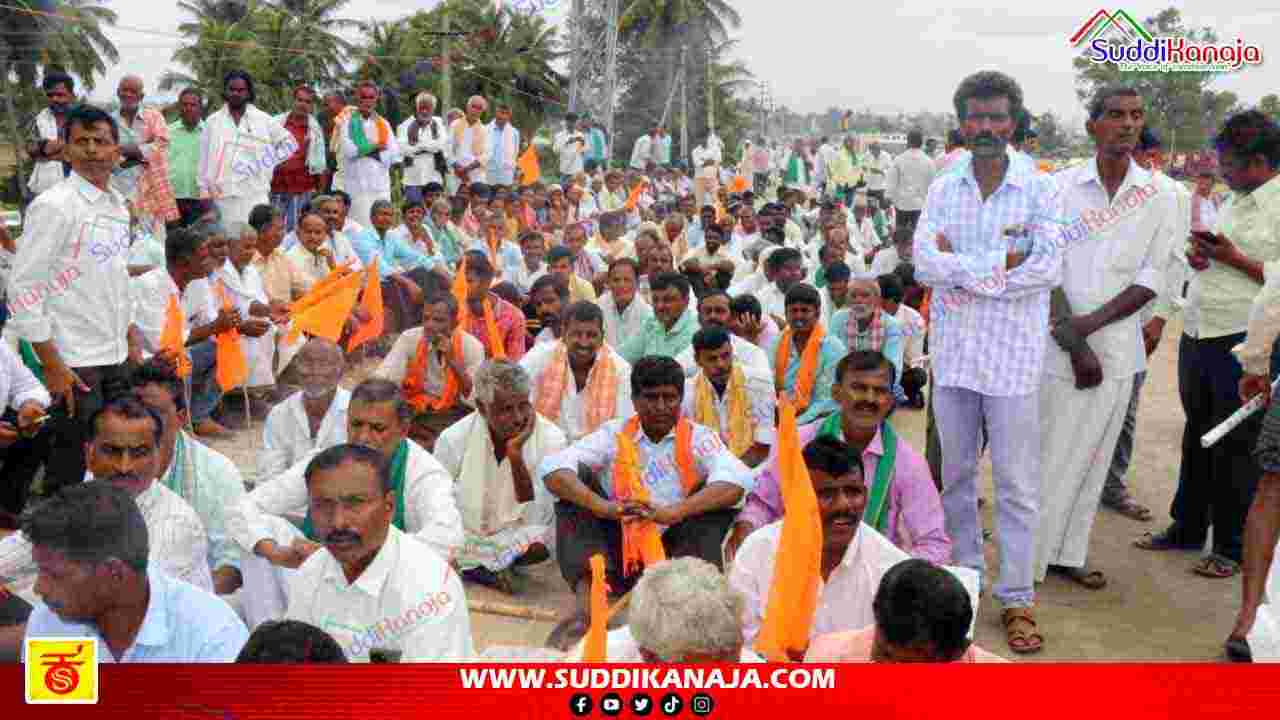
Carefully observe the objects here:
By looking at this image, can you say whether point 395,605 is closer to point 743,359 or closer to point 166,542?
point 166,542

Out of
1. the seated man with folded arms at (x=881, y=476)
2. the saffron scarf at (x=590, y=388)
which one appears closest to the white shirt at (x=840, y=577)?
the seated man with folded arms at (x=881, y=476)

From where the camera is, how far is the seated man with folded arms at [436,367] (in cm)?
653

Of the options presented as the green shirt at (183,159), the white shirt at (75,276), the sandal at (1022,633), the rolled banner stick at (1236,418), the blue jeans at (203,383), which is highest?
the green shirt at (183,159)

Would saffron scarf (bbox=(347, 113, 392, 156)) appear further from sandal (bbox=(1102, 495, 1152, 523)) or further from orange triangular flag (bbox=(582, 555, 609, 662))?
orange triangular flag (bbox=(582, 555, 609, 662))

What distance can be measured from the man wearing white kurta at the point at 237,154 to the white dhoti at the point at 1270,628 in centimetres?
787

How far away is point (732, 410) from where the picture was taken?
586 centimetres

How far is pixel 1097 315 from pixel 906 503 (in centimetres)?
122

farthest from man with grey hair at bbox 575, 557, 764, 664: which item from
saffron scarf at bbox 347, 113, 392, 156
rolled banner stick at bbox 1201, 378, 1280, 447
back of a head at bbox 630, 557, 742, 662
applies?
saffron scarf at bbox 347, 113, 392, 156

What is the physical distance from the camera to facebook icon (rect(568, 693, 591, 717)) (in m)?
2.85

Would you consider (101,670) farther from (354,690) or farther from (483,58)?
(483,58)

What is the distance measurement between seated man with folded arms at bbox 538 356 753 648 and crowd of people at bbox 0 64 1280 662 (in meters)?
0.01

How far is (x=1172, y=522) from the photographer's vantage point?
18.8 ft

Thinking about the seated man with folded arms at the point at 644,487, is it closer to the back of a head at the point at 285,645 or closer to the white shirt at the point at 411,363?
the white shirt at the point at 411,363

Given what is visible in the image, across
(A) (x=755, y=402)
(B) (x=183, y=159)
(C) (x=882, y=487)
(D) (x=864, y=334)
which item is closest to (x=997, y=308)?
(C) (x=882, y=487)
